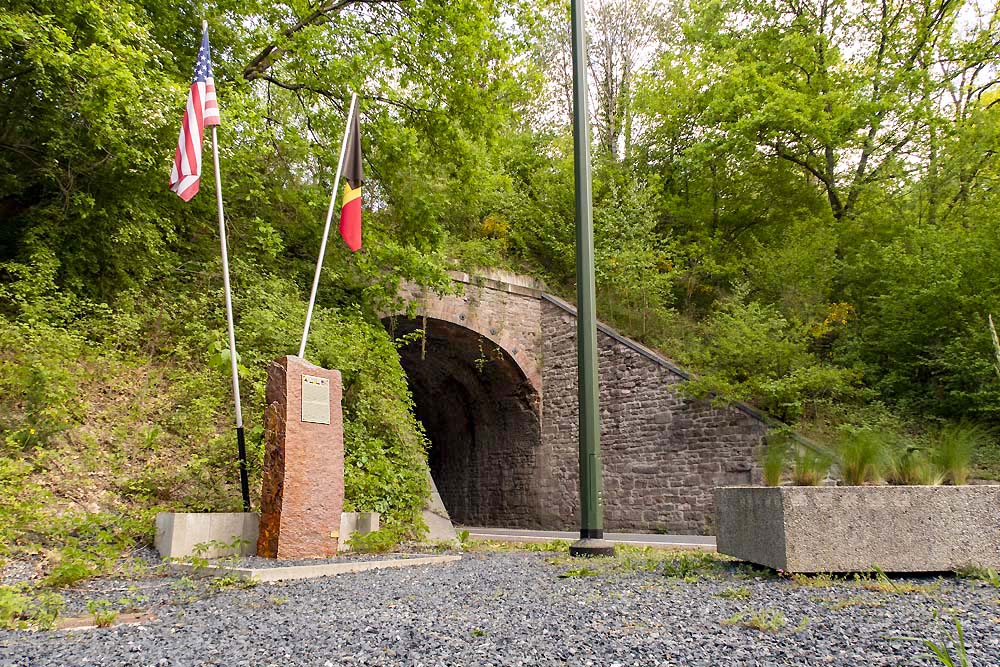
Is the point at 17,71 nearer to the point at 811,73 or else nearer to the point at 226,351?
the point at 226,351

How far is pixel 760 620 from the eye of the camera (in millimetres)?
2949

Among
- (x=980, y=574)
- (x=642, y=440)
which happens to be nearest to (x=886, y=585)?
(x=980, y=574)

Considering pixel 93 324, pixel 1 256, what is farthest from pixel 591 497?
pixel 1 256

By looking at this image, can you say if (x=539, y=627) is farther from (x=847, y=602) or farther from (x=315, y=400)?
(x=315, y=400)

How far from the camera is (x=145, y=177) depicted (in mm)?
8516

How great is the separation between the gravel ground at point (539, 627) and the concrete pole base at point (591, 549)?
165cm

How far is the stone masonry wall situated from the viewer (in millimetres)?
11961

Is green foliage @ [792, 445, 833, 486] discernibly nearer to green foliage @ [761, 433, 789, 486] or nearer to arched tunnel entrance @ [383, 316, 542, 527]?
green foliage @ [761, 433, 789, 486]

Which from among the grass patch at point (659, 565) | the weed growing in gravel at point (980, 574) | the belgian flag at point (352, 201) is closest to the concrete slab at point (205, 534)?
the grass patch at point (659, 565)

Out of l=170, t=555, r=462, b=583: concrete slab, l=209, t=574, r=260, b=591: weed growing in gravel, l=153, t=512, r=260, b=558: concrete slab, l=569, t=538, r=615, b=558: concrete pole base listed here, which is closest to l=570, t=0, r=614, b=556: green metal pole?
l=569, t=538, r=615, b=558: concrete pole base

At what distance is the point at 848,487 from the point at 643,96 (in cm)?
1695

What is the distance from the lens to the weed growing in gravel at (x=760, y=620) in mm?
2898

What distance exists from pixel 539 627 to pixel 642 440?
1054cm

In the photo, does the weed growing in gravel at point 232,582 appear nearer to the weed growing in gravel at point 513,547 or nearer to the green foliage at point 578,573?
the green foliage at point 578,573
